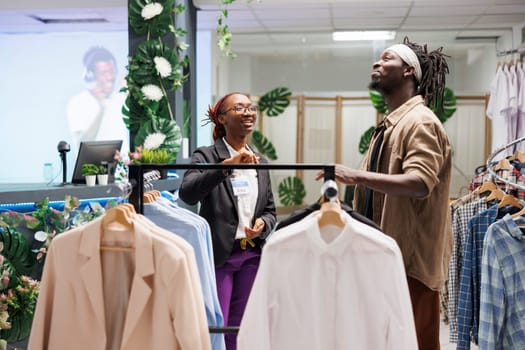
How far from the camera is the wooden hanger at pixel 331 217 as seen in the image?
5.57 ft

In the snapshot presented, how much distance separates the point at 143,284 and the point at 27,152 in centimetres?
705

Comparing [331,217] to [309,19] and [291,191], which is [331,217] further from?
[291,191]

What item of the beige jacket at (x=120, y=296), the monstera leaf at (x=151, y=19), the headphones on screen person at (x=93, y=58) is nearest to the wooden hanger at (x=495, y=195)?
the beige jacket at (x=120, y=296)

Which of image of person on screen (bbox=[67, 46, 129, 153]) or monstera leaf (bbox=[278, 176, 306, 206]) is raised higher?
image of person on screen (bbox=[67, 46, 129, 153])

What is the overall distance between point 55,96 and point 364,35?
13.1ft

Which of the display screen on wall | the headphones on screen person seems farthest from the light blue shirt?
the headphones on screen person

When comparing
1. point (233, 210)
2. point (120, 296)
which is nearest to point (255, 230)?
point (233, 210)

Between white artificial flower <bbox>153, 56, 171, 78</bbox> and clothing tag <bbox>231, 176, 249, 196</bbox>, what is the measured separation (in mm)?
2991

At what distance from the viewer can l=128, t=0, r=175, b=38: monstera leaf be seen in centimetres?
→ 547

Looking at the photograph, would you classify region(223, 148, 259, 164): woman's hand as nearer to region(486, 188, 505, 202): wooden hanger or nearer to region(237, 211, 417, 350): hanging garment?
region(237, 211, 417, 350): hanging garment

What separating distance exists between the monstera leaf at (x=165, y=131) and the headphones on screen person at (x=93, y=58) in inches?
104

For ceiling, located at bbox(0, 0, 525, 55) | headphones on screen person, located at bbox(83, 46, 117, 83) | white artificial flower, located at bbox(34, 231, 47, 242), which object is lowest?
white artificial flower, located at bbox(34, 231, 47, 242)

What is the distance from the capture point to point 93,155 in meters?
4.44

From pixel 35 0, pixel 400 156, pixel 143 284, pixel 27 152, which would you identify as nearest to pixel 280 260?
pixel 143 284
